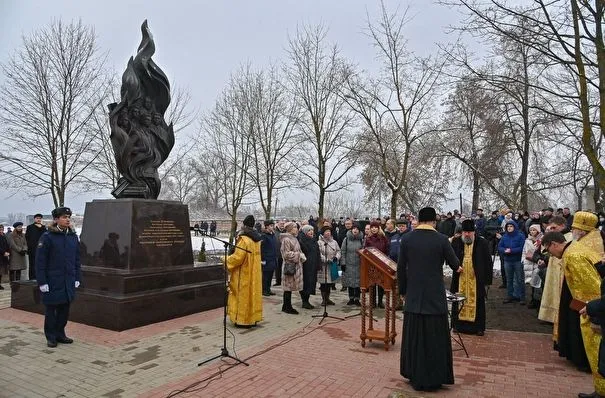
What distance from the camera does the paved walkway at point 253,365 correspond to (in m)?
5.00

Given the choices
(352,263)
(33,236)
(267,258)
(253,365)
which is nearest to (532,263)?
(352,263)

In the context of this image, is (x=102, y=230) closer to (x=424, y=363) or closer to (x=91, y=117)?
(x=424, y=363)

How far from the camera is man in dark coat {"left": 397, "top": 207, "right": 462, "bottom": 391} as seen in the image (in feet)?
16.4

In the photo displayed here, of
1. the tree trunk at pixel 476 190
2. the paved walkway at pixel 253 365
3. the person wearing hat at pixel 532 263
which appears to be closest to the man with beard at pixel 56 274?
the paved walkway at pixel 253 365

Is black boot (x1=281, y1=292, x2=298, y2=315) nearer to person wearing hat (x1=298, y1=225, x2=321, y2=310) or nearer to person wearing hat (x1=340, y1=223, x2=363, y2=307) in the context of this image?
person wearing hat (x1=298, y1=225, x2=321, y2=310)

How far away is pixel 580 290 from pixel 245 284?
512cm

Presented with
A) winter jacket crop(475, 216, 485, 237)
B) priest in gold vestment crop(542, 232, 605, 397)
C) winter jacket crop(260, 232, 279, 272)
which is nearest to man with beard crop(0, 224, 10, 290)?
winter jacket crop(260, 232, 279, 272)

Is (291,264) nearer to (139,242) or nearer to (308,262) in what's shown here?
(308,262)

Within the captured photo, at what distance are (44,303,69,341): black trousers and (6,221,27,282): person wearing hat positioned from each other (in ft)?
22.6

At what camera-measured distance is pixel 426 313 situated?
506 cm

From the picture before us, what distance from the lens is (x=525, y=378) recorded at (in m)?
5.42

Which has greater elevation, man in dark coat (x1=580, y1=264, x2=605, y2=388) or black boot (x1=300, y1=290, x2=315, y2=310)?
man in dark coat (x1=580, y1=264, x2=605, y2=388)

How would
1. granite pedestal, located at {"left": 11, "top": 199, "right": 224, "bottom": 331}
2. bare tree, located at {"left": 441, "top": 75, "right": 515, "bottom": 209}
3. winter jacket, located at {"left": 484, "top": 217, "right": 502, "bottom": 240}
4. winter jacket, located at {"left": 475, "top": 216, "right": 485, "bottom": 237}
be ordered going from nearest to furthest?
granite pedestal, located at {"left": 11, "top": 199, "right": 224, "bottom": 331} < winter jacket, located at {"left": 484, "top": 217, "right": 502, "bottom": 240} < winter jacket, located at {"left": 475, "top": 216, "right": 485, "bottom": 237} < bare tree, located at {"left": 441, "top": 75, "right": 515, "bottom": 209}

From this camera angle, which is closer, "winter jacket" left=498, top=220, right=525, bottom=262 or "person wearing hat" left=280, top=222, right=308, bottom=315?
"person wearing hat" left=280, top=222, right=308, bottom=315
